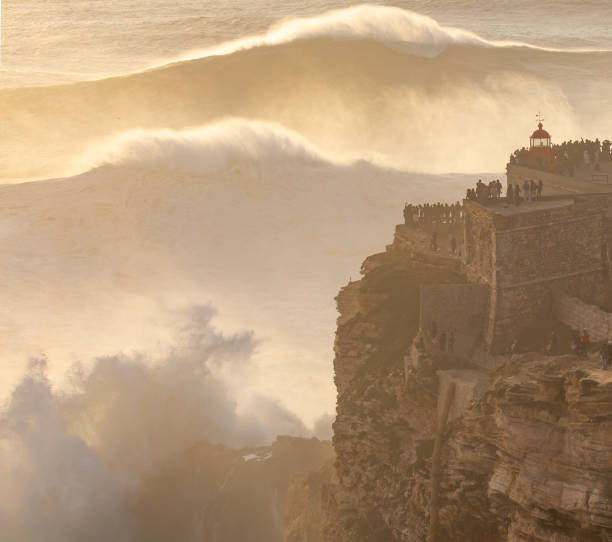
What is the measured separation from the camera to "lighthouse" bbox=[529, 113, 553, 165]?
47.9m

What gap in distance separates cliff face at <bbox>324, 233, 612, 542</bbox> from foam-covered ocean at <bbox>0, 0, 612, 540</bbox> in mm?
21327

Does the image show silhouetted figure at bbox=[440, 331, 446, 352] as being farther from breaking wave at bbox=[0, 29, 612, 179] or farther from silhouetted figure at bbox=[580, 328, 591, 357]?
breaking wave at bbox=[0, 29, 612, 179]

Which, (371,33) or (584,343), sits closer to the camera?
(584,343)

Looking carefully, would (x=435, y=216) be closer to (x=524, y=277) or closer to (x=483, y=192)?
(x=483, y=192)

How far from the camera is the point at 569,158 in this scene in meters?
48.7

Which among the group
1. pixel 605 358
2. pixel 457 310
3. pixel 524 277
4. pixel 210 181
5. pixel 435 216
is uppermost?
pixel 210 181

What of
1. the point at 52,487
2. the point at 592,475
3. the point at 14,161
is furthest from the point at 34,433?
the point at 14,161

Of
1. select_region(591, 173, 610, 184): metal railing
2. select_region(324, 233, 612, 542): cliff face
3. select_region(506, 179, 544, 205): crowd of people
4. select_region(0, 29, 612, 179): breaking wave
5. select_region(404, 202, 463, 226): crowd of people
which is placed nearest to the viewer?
select_region(324, 233, 612, 542): cliff face

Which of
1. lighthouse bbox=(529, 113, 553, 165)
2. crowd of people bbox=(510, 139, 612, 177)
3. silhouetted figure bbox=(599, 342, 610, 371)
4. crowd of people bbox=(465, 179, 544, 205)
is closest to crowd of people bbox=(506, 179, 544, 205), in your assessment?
crowd of people bbox=(465, 179, 544, 205)

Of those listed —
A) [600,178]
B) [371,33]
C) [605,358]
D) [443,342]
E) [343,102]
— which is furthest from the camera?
[371,33]

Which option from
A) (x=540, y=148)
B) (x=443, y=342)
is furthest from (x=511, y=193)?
(x=540, y=148)

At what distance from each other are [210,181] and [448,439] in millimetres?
83675

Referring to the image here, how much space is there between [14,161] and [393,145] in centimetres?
3918

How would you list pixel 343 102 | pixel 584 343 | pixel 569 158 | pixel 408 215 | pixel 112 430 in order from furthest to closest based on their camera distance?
pixel 343 102
pixel 112 430
pixel 569 158
pixel 408 215
pixel 584 343
